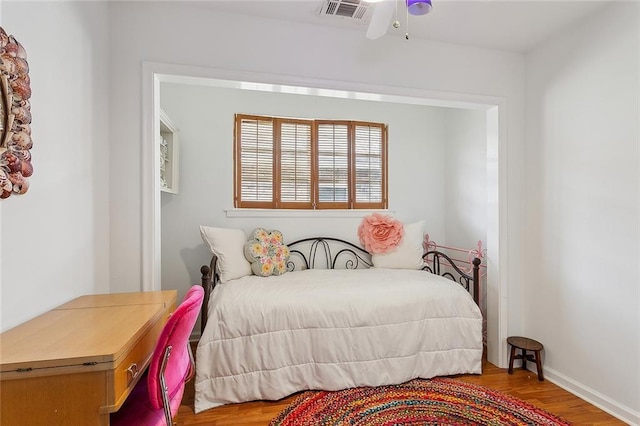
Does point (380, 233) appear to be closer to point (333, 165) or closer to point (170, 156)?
point (333, 165)

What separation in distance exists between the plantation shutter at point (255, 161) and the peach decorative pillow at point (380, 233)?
1.05m

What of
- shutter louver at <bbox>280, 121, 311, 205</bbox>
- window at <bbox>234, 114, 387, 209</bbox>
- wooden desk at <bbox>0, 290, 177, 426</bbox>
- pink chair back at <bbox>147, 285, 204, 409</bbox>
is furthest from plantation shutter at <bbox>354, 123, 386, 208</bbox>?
wooden desk at <bbox>0, 290, 177, 426</bbox>

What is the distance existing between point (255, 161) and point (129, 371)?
7.99 ft

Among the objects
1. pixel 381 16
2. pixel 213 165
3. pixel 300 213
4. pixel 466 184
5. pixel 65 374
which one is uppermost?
pixel 381 16

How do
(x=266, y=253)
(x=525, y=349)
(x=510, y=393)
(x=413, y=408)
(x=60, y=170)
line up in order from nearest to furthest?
(x=60, y=170) < (x=413, y=408) < (x=510, y=393) < (x=525, y=349) < (x=266, y=253)

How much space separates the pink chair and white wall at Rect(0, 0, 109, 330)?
55 cm

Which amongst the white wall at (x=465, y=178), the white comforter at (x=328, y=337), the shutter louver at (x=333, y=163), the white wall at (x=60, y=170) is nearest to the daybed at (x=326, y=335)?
the white comforter at (x=328, y=337)

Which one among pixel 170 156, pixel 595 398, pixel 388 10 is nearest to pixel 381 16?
pixel 388 10

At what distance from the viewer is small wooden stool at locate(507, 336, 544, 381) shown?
2.36m

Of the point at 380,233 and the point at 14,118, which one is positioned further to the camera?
the point at 380,233

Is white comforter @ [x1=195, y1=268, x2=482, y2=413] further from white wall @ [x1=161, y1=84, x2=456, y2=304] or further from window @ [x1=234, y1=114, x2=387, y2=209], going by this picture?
window @ [x1=234, y1=114, x2=387, y2=209]

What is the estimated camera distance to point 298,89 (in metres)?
2.28

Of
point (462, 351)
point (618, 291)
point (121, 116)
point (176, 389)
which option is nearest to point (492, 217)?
point (618, 291)

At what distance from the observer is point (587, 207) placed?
214 cm
